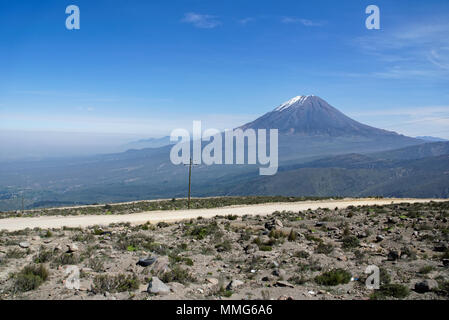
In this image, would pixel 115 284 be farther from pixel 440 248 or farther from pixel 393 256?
pixel 440 248

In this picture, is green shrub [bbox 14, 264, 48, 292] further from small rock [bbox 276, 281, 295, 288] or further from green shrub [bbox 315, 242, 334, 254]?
green shrub [bbox 315, 242, 334, 254]

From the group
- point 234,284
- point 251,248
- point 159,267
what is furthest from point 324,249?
point 159,267

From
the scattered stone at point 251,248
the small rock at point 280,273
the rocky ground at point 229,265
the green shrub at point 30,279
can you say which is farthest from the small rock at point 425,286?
the green shrub at point 30,279

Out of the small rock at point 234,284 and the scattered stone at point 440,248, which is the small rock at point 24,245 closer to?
the small rock at point 234,284

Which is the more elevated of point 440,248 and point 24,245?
point 24,245

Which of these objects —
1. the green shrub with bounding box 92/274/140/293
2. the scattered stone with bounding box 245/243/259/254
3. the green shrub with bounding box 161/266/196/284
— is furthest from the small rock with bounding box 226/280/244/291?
the scattered stone with bounding box 245/243/259/254

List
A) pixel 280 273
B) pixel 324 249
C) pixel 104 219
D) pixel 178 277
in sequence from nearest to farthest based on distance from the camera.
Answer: pixel 178 277, pixel 280 273, pixel 324 249, pixel 104 219
